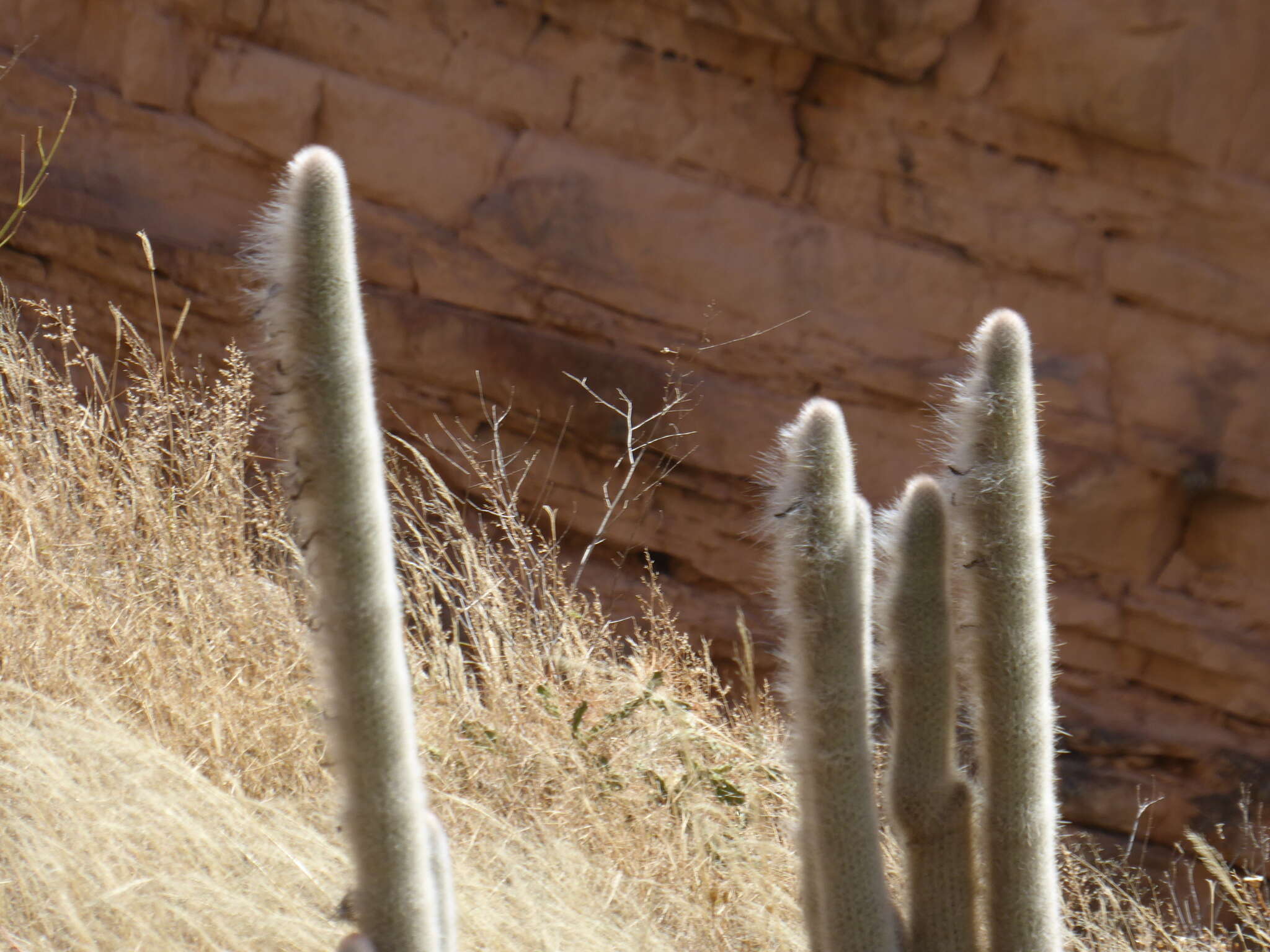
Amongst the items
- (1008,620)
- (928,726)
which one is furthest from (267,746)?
(1008,620)

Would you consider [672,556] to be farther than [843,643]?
Yes

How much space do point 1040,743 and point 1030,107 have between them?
462 cm

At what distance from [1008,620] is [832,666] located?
25 cm

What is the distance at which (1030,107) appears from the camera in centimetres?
545

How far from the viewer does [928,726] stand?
1.55 meters

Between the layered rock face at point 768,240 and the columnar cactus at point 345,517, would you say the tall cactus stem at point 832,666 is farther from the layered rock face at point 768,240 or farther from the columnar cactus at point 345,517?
the layered rock face at point 768,240

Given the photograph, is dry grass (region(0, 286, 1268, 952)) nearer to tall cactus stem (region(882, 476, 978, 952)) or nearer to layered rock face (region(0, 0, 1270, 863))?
tall cactus stem (region(882, 476, 978, 952))

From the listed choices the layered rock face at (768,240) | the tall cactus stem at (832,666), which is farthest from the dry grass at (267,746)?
the layered rock face at (768,240)

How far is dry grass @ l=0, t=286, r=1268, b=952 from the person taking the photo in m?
1.89

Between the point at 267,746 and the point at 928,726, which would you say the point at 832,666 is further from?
the point at 267,746

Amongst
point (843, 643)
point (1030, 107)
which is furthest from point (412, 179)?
point (843, 643)

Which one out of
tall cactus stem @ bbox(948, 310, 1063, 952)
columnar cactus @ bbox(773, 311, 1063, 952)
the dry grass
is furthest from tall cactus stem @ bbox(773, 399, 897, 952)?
the dry grass

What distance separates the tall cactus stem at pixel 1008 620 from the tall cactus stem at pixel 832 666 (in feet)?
0.50

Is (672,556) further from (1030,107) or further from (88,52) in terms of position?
(88,52)
